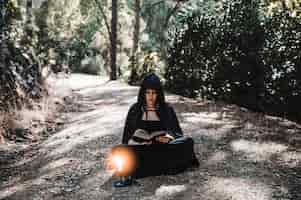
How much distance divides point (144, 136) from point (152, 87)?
731mm

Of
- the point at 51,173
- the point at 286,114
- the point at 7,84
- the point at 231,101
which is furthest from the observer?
the point at 231,101

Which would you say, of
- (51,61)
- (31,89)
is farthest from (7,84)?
(51,61)

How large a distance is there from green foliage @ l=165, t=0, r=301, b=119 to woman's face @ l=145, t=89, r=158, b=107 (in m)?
5.85

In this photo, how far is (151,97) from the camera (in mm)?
6727

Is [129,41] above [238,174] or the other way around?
above

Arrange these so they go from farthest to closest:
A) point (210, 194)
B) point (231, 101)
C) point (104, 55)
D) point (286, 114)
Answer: point (104, 55) < point (231, 101) < point (286, 114) < point (210, 194)

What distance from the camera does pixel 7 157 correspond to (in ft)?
27.9

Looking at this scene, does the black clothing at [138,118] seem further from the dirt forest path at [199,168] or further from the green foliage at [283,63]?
the green foliage at [283,63]

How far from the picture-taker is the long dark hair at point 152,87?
6598 millimetres

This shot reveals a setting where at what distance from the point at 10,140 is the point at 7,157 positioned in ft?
3.23

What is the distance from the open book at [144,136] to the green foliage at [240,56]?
5859 millimetres

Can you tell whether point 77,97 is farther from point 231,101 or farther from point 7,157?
point 7,157

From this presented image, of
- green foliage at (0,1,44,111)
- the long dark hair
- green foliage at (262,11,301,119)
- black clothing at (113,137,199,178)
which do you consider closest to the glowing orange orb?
black clothing at (113,137,199,178)

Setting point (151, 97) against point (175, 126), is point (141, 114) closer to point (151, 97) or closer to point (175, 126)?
point (151, 97)
